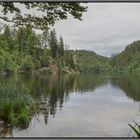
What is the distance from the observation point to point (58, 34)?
5.02m

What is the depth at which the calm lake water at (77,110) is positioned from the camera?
6.73 meters

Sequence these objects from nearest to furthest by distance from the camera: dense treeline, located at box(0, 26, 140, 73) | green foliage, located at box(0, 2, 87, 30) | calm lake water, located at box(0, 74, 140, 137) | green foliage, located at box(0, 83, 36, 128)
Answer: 1. green foliage, located at box(0, 2, 87, 30)
2. dense treeline, located at box(0, 26, 140, 73)
3. green foliage, located at box(0, 83, 36, 128)
4. calm lake water, located at box(0, 74, 140, 137)

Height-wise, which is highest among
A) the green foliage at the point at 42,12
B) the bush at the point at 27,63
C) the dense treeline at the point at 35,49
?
the green foliage at the point at 42,12

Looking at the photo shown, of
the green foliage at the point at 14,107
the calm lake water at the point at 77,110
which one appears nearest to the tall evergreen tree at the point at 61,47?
the calm lake water at the point at 77,110

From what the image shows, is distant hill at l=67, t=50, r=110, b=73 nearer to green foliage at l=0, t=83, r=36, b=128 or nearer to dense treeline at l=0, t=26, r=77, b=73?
dense treeline at l=0, t=26, r=77, b=73

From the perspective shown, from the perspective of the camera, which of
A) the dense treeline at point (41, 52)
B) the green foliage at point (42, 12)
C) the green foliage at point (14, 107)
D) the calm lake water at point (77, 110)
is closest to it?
the green foliage at point (42, 12)

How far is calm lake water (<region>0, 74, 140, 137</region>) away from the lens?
6734 millimetres

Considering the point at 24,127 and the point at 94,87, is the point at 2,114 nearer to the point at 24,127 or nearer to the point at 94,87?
the point at 24,127

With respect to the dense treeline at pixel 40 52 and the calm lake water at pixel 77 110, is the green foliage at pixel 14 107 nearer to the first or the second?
the calm lake water at pixel 77 110

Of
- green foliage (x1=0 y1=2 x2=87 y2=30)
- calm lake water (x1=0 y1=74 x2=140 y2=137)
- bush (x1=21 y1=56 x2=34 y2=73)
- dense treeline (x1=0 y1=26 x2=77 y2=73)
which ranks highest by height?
green foliage (x1=0 y1=2 x2=87 y2=30)

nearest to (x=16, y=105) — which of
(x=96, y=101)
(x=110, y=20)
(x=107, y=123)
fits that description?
(x=107, y=123)

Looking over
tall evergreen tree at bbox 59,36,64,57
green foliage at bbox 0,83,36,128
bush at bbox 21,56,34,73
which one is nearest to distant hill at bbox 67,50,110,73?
tall evergreen tree at bbox 59,36,64,57

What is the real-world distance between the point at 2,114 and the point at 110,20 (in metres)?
2.73

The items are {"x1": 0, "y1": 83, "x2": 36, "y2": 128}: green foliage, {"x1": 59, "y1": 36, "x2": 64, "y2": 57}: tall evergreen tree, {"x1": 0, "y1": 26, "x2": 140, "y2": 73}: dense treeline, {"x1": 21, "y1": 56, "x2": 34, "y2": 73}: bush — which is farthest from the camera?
{"x1": 0, "y1": 83, "x2": 36, "y2": 128}: green foliage
